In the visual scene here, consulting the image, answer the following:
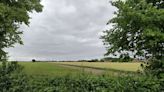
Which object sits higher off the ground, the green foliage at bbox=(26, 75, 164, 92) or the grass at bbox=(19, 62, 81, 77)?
the grass at bbox=(19, 62, 81, 77)

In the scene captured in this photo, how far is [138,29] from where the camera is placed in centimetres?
1678

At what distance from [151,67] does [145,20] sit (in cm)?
273

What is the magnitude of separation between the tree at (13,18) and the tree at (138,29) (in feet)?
37.9

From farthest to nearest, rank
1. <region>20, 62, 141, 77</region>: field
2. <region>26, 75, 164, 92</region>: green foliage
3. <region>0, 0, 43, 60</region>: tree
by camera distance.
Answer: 1. <region>0, 0, 43, 60</region>: tree
2. <region>20, 62, 141, 77</region>: field
3. <region>26, 75, 164, 92</region>: green foliage

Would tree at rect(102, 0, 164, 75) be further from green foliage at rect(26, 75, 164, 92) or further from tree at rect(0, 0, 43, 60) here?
tree at rect(0, 0, 43, 60)

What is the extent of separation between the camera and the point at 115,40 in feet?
58.7

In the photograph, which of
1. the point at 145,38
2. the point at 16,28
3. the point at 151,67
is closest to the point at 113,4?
the point at 145,38

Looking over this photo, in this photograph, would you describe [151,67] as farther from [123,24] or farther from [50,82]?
[50,82]

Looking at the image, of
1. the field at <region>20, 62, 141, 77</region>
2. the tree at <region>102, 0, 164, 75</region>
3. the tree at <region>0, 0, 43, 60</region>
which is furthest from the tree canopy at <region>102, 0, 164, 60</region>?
the tree at <region>0, 0, 43, 60</region>

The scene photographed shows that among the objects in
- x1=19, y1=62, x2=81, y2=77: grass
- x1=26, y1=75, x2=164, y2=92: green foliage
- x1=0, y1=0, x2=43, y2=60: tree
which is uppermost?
x1=0, y1=0, x2=43, y2=60: tree

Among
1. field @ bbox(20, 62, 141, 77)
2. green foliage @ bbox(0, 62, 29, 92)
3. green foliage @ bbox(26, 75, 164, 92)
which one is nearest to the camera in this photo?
green foliage @ bbox(26, 75, 164, 92)

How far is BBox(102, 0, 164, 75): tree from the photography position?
1574 cm

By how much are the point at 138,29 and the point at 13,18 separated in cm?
1433

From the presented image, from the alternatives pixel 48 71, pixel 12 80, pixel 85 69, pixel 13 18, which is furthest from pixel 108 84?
pixel 48 71
